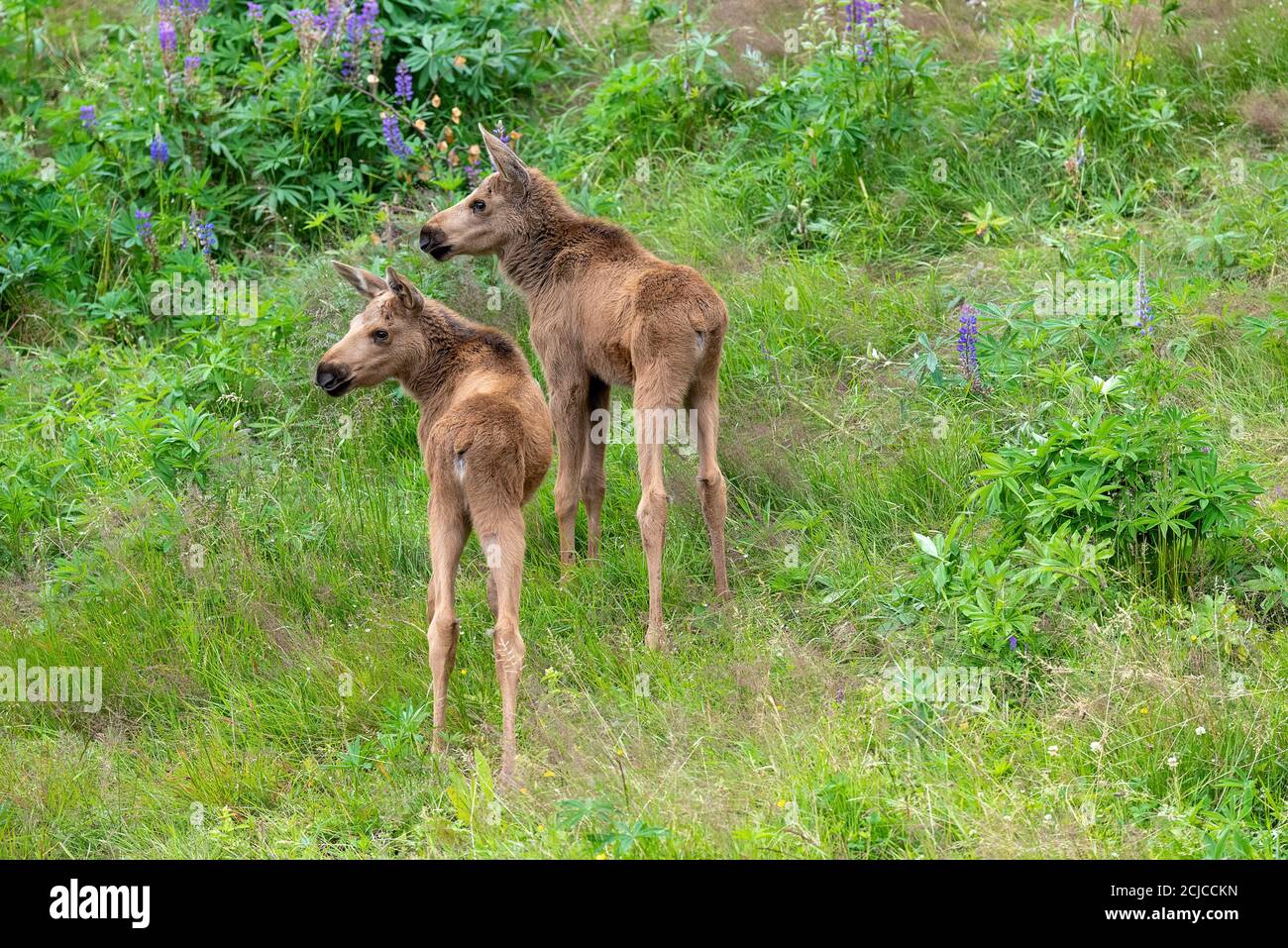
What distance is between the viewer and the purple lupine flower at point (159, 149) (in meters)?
11.3

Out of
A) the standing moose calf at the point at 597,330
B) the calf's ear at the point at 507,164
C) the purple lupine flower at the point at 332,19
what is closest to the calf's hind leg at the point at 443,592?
the standing moose calf at the point at 597,330

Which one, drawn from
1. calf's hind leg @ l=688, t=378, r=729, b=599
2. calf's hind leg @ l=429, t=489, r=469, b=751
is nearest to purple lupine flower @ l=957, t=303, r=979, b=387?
Answer: calf's hind leg @ l=688, t=378, r=729, b=599

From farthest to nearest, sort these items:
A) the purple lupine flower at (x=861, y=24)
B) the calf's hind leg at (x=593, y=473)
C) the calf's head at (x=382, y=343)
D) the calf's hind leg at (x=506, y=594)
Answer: the purple lupine flower at (x=861, y=24)
the calf's hind leg at (x=593, y=473)
the calf's head at (x=382, y=343)
the calf's hind leg at (x=506, y=594)

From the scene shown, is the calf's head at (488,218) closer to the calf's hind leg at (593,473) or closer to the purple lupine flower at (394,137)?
the calf's hind leg at (593,473)

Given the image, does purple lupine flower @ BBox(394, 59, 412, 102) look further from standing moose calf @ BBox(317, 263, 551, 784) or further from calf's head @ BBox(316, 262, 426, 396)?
calf's head @ BBox(316, 262, 426, 396)

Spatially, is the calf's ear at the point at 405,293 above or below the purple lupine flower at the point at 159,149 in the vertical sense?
below

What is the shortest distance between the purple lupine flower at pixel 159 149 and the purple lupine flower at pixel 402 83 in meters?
1.77

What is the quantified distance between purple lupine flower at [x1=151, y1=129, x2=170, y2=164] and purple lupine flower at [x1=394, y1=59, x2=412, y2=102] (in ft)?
5.82

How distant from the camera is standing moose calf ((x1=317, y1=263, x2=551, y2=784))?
21.9 feet

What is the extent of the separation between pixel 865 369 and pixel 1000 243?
175cm

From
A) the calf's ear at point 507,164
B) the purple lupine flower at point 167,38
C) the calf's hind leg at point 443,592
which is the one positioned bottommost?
the calf's hind leg at point 443,592

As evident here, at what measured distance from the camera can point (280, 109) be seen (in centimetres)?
1150

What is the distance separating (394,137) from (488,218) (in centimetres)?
283

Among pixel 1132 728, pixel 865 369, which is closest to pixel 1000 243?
pixel 865 369
